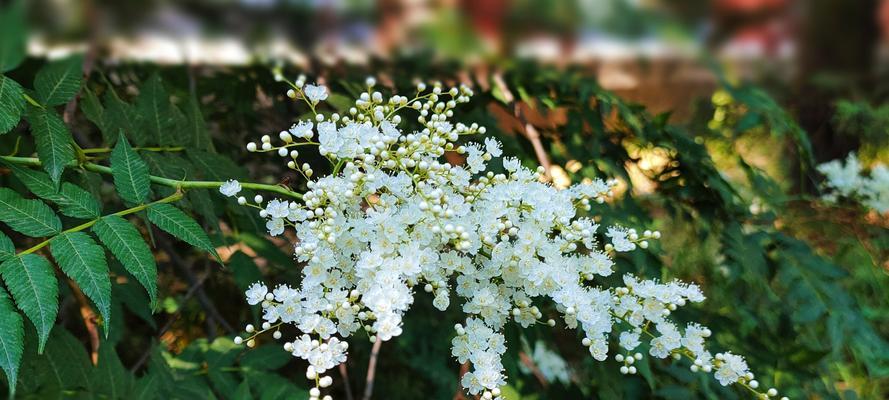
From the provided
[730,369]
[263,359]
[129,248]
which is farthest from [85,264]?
[730,369]

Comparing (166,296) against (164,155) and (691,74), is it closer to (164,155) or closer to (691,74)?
(164,155)

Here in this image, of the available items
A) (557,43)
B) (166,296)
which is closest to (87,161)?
(166,296)

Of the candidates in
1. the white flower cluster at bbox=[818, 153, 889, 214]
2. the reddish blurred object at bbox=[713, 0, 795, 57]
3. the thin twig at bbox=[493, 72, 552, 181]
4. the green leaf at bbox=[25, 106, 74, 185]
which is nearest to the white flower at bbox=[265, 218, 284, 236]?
the green leaf at bbox=[25, 106, 74, 185]

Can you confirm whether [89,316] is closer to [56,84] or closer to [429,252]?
[56,84]

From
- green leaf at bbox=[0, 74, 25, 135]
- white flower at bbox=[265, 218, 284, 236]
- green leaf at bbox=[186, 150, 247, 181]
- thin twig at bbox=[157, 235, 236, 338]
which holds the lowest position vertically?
thin twig at bbox=[157, 235, 236, 338]

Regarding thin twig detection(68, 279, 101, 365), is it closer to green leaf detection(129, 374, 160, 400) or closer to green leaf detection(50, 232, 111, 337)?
green leaf detection(129, 374, 160, 400)
